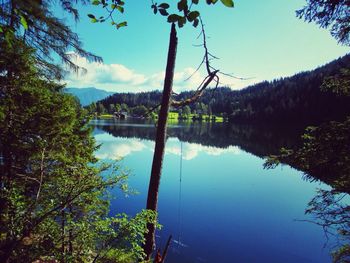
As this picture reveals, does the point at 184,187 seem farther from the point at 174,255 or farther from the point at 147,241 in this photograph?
the point at 147,241

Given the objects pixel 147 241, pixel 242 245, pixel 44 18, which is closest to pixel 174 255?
pixel 242 245

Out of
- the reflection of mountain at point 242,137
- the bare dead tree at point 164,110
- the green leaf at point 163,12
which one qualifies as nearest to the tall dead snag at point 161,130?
the bare dead tree at point 164,110

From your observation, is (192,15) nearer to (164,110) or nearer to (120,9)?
(120,9)

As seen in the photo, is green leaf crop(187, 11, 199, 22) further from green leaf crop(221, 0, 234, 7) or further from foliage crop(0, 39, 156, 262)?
foliage crop(0, 39, 156, 262)

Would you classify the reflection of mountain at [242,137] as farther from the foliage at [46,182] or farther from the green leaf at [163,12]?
the green leaf at [163,12]

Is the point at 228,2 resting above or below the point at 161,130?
above

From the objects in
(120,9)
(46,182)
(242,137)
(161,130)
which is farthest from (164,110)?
(242,137)

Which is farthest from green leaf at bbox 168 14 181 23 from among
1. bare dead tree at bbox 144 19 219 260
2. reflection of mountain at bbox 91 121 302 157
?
reflection of mountain at bbox 91 121 302 157

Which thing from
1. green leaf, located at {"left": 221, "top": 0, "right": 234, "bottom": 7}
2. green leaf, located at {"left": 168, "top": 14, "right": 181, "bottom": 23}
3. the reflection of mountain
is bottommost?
the reflection of mountain

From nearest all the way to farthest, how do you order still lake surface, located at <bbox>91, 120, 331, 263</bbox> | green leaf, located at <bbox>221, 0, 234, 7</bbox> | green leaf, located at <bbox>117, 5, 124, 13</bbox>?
1. green leaf, located at <bbox>221, 0, 234, 7</bbox>
2. green leaf, located at <bbox>117, 5, 124, 13</bbox>
3. still lake surface, located at <bbox>91, 120, 331, 263</bbox>

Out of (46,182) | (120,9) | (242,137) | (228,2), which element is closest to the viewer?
(228,2)

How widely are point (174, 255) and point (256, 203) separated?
10548 mm

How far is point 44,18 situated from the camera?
7602 mm

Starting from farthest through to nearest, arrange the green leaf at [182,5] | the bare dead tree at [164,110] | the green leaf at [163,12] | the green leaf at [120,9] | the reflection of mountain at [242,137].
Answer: the reflection of mountain at [242,137], the bare dead tree at [164,110], the green leaf at [120,9], the green leaf at [163,12], the green leaf at [182,5]
